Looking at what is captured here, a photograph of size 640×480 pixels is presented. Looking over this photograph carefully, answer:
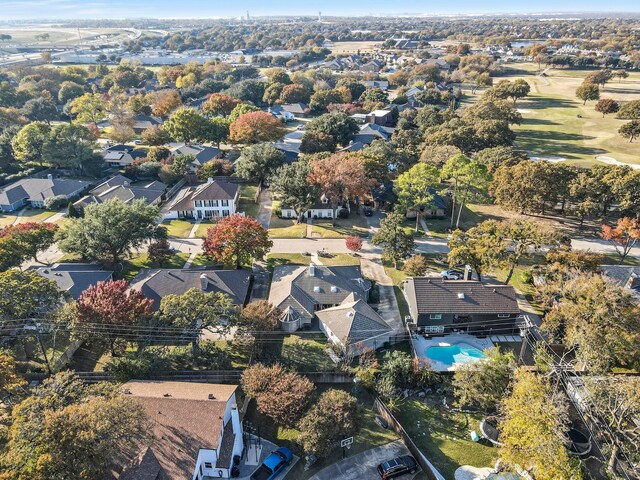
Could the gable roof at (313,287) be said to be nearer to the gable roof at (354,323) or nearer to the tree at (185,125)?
the gable roof at (354,323)

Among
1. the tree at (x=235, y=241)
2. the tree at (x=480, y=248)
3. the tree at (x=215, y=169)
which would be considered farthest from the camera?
the tree at (x=215, y=169)

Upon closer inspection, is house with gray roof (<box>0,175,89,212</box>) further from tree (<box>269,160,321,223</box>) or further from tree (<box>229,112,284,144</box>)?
tree (<box>269,160,321,223</box>)

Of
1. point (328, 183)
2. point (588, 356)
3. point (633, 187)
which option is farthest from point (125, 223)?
point (633, 187)

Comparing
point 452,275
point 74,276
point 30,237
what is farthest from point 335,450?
point 30,237

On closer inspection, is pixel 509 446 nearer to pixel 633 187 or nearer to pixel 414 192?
pixel 414 192

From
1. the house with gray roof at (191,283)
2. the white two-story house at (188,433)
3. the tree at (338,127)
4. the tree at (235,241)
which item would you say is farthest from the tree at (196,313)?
the tree at (338,127)

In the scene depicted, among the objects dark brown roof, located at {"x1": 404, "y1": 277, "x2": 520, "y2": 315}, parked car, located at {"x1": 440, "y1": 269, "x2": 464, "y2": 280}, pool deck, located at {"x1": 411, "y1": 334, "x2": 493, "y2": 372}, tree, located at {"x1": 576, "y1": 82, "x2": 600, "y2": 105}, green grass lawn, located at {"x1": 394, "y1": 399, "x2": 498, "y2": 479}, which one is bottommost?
pool deck, located at {"x1": 411, "y1": 334, "x2": 493, "y2": 372}

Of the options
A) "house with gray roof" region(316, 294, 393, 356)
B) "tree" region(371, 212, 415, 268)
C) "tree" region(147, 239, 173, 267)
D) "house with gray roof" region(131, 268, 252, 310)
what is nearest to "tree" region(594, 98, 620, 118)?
"tree" region(371, 212, 415, 268)
